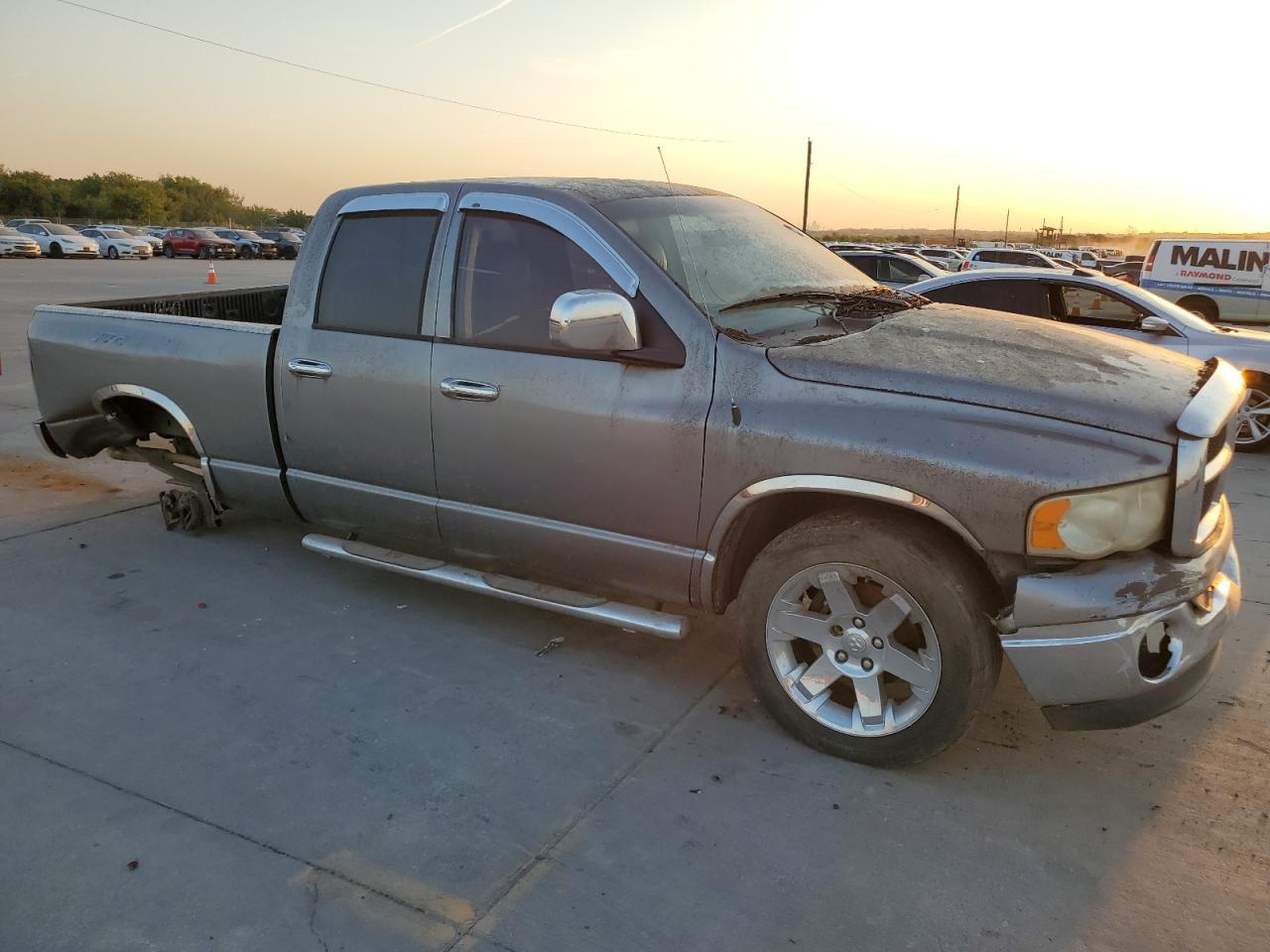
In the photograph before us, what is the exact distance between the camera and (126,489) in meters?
6.56

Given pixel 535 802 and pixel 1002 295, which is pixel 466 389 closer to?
pixel 535 802

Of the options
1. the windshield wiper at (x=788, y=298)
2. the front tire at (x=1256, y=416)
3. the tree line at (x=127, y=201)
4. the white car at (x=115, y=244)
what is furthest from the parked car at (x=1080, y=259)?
the tree line at (x=127, y=201)

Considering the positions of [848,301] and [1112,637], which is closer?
[1112,637]

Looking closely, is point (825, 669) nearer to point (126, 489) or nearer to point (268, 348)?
point (268, 348)

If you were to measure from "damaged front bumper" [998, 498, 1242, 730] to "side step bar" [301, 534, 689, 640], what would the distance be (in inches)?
49.0

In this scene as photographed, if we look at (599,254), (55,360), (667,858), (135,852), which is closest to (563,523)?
(599,254)

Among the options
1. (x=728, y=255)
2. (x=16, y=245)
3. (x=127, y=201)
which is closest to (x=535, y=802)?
(x=728, y=255)

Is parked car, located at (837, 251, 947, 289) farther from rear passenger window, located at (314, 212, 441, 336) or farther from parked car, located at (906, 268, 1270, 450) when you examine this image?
rear passenger window, located at (314, 212, 441, 336)

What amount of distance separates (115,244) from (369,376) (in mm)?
42448

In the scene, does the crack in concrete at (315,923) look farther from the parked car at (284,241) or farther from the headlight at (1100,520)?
the parked car at (284,241)

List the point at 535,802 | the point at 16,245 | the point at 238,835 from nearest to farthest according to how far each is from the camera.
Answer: the point at 238,835
the point at 535,802
the point at 16,245

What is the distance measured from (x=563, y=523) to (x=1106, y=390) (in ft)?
6.60

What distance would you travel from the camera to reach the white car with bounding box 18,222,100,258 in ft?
123

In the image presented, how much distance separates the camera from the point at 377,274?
13.8 feet
